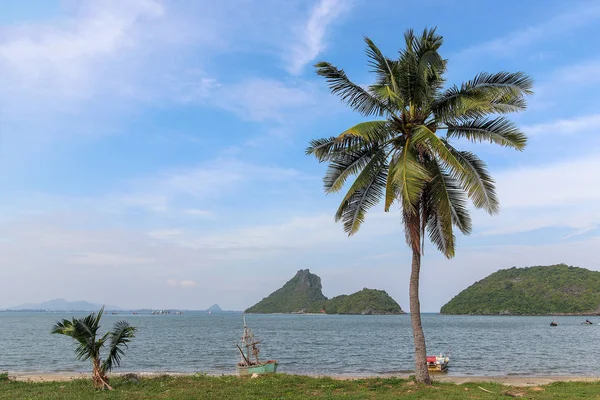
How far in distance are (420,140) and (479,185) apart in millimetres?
2545

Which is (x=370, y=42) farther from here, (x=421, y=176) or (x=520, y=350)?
(x=520, y=350)

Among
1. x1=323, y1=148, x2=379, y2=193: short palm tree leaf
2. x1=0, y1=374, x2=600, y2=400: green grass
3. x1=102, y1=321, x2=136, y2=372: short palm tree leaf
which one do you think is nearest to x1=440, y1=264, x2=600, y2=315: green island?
x1=0, y1=374, x2=600, y2=400: green grass

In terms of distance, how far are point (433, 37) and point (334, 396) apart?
13.2m

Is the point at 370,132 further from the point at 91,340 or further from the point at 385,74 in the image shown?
the point at 91,340

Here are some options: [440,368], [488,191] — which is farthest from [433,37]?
[440,368]

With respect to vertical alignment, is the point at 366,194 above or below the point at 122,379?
above

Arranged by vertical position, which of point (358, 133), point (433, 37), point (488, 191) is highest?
point (433, 37)

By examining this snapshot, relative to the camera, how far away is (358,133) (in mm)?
15562

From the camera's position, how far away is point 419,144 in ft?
54.0

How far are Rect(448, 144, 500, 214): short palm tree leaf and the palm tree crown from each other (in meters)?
0.03

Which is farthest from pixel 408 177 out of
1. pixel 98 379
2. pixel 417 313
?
pixel 98 379

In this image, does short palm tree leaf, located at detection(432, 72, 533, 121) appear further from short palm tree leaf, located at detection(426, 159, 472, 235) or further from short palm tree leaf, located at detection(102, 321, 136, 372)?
short palm tree leaf, located at detection(102, 321, 136, 372)

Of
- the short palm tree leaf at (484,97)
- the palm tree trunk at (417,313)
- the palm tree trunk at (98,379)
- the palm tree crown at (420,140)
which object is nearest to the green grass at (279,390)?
the palm tree trunk at (98,379)

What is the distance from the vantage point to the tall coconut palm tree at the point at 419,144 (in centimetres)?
1564
